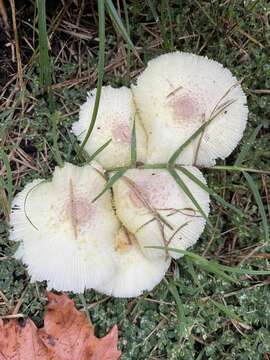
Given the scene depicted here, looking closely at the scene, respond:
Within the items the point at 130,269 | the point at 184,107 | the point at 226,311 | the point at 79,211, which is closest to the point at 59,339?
the point at 130,269

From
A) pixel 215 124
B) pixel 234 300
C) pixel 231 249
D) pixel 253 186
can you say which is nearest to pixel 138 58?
pixel 215 124

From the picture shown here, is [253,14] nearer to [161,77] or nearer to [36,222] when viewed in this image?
[161,77]

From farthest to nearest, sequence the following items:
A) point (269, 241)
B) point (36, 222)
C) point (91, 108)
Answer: point (269, 241) < point (91, 108) < point (36, 222)

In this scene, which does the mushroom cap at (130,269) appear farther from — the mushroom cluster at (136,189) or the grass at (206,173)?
the grass at (206,173)

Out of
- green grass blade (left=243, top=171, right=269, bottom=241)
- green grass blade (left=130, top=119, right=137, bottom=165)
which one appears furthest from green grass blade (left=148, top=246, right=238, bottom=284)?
green grass blade (left=130, top=119, right=137, bottom=165)

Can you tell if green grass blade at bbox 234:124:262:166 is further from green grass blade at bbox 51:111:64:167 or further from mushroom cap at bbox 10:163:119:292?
green grass blade at bbox 51:111:64:167

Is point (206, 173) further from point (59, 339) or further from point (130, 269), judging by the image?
point (59, 339)
